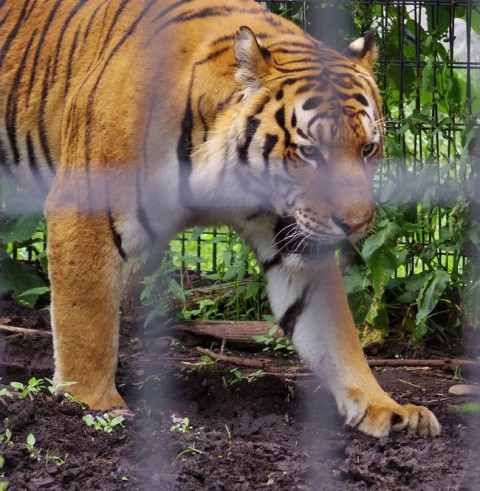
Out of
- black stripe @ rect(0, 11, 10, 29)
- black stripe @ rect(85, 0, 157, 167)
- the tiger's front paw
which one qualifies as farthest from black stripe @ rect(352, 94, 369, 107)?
black stripe @ rect(0, 11, 10, 29)

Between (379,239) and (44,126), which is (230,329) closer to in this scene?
(379,239)

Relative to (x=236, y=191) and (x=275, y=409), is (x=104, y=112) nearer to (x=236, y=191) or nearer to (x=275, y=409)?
(x=236, y=191)

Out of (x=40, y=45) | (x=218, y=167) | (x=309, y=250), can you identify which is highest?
(x=40, y=45)

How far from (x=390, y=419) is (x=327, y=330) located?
0.32 m

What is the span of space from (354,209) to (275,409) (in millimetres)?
658

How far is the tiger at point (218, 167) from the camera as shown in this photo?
7.21 ft

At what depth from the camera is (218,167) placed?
7.47 feet

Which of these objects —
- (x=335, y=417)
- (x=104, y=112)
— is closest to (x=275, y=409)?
(x=335, y=417)

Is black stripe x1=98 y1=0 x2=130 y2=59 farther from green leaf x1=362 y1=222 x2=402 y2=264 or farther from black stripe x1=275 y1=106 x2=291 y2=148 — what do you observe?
green leaf x1=362 y1=222 x2=402 y2=264

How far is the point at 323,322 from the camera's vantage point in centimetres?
254

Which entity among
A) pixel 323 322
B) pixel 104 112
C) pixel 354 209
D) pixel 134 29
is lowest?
pixel 323 322

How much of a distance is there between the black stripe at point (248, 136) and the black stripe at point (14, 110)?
83 cm

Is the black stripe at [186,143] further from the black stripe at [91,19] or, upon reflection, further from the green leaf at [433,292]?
the green leaf at [433,292]

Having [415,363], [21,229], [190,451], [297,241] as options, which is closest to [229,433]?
[190,451]
